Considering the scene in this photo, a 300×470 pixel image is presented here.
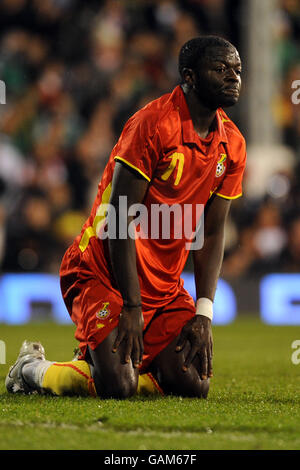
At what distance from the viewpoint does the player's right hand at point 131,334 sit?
3.55 metres

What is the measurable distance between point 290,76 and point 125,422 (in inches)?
343

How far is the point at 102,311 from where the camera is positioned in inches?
150

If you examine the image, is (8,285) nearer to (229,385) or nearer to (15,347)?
(15,347)

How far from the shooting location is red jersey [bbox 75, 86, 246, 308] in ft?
11.8

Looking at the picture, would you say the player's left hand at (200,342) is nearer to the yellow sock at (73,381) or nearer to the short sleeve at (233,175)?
the yellow sock at (73,381)

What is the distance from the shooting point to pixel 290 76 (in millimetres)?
11195

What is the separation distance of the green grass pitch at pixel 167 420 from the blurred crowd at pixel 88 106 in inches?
175

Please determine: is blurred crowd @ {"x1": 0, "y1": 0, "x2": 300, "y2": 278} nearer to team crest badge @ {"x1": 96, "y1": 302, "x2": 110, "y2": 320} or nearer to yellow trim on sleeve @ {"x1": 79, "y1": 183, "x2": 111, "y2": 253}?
yellow trim on sleeve @ {"x1": 79, "y1": 183, "x2": 111, "y2": 253}

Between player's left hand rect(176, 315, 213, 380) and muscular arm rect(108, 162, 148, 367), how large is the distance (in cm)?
34

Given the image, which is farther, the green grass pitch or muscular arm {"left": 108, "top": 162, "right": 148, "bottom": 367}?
→ muscular arm {"left": 108, "top": 162, "right": 148, "bottom": 367}
